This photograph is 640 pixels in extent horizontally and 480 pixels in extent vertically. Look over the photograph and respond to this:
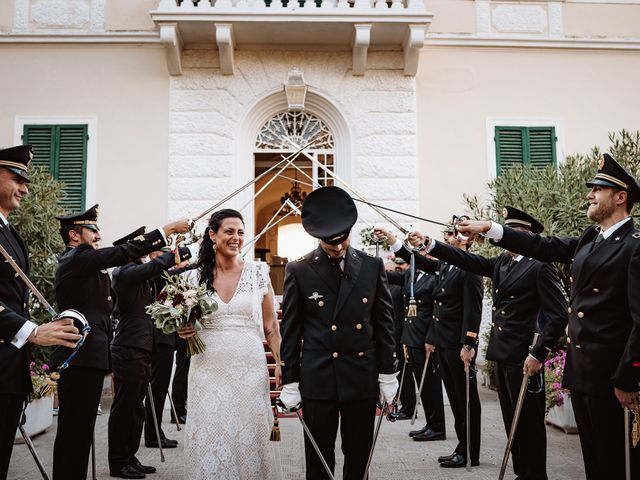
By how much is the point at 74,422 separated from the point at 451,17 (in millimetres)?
10214

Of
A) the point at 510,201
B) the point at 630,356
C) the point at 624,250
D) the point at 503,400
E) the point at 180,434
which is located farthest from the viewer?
the point at 510,201

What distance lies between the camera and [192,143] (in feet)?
37.9

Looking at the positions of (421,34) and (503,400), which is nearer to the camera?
(503,400)

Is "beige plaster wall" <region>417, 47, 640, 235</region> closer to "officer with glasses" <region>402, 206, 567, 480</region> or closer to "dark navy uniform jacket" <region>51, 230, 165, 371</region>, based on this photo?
"officer with glasses" <region>402, 206, 567, 480</region>

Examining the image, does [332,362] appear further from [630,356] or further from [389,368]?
[630,356]

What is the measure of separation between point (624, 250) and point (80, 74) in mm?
10478

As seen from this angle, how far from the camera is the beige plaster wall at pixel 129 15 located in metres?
11.8

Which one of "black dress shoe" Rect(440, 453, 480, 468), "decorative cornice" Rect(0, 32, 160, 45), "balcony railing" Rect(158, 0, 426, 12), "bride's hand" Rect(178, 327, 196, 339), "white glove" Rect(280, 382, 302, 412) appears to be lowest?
"black dress shoe" Rect(440, 453, 480, 468)

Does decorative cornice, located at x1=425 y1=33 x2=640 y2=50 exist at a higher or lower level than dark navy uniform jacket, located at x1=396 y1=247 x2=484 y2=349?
higher

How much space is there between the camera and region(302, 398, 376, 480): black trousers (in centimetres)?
394

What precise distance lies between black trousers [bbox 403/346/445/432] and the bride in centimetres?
355

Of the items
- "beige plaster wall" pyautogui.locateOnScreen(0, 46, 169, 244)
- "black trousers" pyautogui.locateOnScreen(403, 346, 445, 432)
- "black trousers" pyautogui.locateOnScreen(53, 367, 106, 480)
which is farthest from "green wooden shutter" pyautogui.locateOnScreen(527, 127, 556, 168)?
"black trousers" pyautogui.locateOnScreen(53, 367, 106, 480)

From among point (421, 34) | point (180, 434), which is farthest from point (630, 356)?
point (421, 34)

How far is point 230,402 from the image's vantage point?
167 inches
